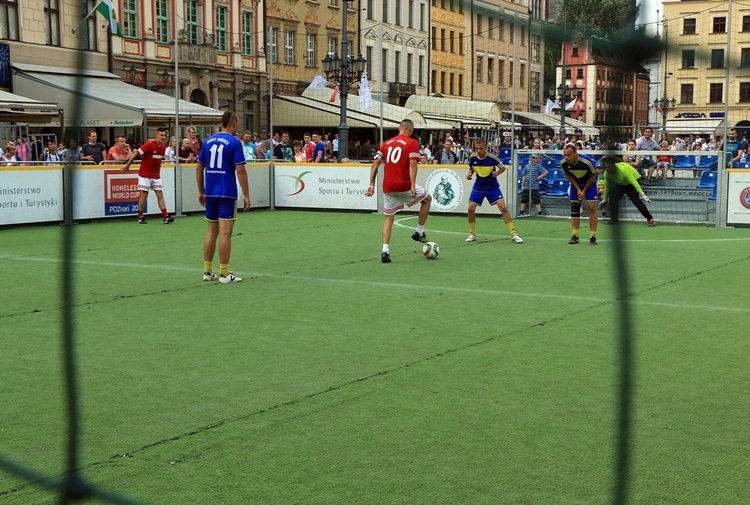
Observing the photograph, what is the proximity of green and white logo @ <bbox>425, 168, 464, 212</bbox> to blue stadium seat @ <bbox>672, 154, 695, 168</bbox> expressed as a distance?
14.1 ft

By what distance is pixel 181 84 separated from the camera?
36.8 meters

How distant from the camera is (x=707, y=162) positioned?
20703 millimetres

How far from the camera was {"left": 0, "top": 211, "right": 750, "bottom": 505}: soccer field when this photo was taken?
190 inches

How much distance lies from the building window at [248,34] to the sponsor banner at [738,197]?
19509 mm

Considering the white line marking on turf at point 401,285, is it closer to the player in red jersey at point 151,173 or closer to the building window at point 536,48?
the player in red jersey at point 151,173

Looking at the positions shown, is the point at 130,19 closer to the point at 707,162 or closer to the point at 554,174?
the point at 554,174

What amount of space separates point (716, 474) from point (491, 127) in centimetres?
2474

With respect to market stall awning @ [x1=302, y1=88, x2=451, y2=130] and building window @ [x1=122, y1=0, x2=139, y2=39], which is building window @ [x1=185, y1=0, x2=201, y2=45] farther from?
market stall awning @ [x1=302, y1=88, x2=451, y2=130]

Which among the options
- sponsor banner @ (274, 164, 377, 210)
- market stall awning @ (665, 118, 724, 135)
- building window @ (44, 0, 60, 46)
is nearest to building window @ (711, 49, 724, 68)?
market stall awning @ (665, 118, 724, 135)

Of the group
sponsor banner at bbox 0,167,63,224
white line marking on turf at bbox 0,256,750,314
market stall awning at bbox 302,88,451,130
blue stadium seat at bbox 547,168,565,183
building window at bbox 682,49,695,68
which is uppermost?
market stall awning at bbox 302,88,451,130

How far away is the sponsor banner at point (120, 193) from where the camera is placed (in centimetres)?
2056

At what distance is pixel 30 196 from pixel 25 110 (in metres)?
7.20

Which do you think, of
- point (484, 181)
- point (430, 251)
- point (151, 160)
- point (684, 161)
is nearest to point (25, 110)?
point (151, 160)

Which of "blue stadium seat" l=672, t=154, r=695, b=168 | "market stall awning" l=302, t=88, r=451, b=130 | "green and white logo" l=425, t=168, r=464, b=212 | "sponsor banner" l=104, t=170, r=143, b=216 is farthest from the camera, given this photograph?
"market stall awning" l=302, t=88, r=451, b=130
